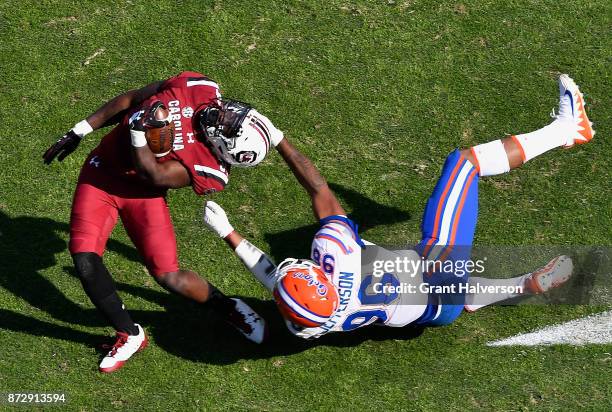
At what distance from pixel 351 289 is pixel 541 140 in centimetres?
187

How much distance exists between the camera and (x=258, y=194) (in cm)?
719

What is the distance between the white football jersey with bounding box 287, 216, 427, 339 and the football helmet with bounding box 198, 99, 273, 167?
694 mm

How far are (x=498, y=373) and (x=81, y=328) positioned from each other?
2949 millimetres

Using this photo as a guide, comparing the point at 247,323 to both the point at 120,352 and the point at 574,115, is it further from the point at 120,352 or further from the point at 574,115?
the point at 574,115

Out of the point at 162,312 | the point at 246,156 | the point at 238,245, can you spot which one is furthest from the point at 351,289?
the point at 162,312

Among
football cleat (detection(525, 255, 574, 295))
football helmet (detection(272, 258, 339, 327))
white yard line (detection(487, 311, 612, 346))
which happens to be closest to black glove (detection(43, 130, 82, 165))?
football helmet (detection(272, 258, 339, 327))

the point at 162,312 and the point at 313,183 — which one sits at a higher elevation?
the point at 313,183

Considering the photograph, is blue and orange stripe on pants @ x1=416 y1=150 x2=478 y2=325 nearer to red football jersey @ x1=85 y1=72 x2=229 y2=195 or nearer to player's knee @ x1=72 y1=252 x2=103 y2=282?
red football jersey @ x1=85 y1=72 x2=229 y2=195

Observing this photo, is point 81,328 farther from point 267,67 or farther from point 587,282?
point 587,282

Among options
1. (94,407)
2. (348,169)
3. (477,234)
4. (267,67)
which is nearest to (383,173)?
(348,169)

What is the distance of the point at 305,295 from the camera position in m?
5.34

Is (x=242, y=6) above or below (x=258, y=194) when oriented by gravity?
above

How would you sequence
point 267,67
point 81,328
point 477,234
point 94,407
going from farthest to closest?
point 267,67
point 477,234
point 81,328
point 94,407

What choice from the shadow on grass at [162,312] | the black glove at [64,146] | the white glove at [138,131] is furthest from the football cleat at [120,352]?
the white glove at [138,131]
